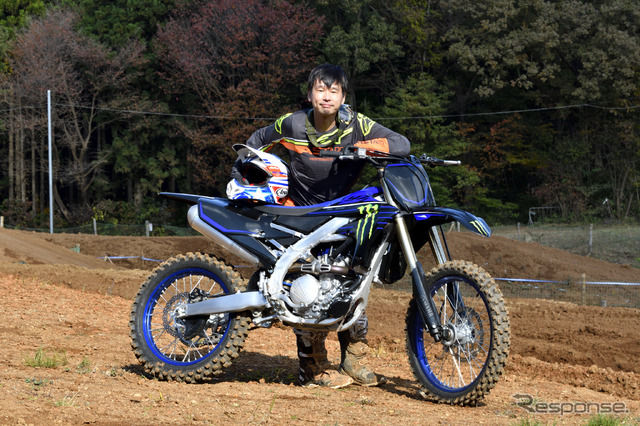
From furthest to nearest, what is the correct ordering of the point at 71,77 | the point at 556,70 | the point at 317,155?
the point at 71,77 → the point at 556,70 → the point at 317,155

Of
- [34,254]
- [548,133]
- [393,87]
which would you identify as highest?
[393,87]

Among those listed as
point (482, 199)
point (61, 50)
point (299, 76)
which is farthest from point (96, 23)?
point (482, 199)

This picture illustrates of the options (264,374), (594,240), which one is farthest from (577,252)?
(264,374)

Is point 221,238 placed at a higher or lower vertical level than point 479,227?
lower

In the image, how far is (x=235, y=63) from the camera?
39.5m

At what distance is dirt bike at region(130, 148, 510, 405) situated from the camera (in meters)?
5.29

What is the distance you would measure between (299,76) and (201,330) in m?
35.2

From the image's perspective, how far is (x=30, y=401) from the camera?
171 inches

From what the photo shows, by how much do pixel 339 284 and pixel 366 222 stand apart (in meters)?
0.49

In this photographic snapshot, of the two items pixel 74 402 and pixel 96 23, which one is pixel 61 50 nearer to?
pixel 96 23

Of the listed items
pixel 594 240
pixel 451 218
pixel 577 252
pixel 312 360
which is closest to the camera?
pixel 451 218

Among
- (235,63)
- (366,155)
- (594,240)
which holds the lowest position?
(594,240)

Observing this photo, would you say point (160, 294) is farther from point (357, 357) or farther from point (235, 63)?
point (235, 63)

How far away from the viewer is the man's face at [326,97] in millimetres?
5832
